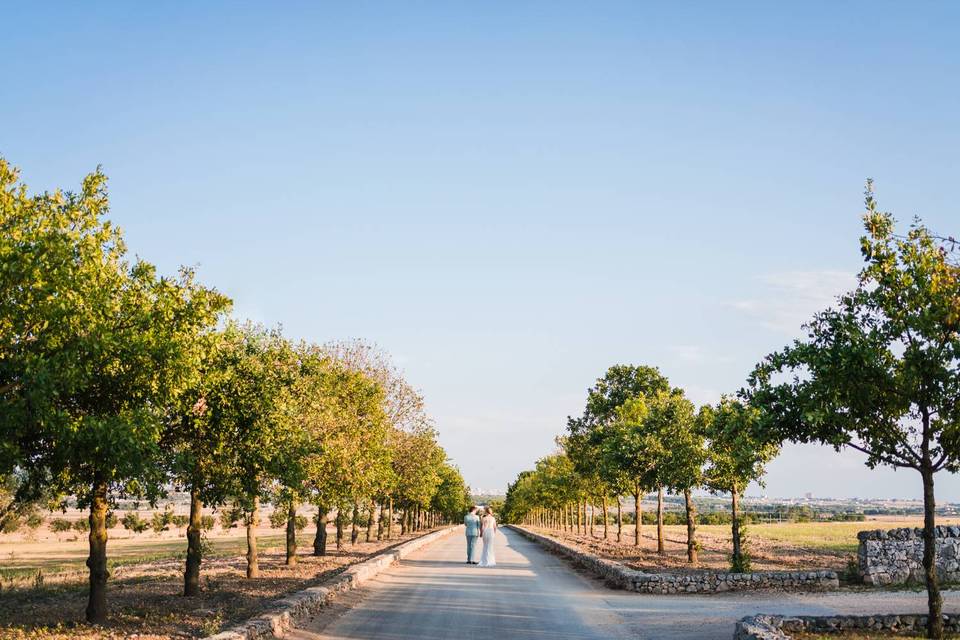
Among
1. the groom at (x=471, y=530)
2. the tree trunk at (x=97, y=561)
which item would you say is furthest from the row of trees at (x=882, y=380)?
the groom at (x=471, y=530)

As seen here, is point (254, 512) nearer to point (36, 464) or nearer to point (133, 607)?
point (133, 607)

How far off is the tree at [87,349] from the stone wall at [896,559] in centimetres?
2136

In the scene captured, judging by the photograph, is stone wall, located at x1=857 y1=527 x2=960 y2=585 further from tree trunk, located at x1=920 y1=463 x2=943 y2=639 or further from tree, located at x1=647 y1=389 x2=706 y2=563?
tree trunk, located at x1=920 y1=463 x2=943 y2=639

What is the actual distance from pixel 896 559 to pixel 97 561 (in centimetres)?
2327

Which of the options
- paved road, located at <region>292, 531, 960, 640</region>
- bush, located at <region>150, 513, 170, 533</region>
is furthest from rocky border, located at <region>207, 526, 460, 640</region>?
bush, located at <region>150, 513, 170, 533</region>

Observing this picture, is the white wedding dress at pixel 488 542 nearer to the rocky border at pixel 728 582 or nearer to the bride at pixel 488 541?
the bride at pixel 488 541

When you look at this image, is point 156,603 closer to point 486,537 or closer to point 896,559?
point 486,537

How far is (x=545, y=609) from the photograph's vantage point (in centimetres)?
1936

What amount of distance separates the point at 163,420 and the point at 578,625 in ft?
33.0

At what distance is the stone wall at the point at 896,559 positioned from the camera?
25517 mm

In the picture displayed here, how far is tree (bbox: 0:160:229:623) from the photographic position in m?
13.2

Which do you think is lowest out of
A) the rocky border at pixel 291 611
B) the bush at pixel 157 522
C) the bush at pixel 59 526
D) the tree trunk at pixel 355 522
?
the bush at pixel 59 526

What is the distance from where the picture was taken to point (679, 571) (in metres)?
29.2

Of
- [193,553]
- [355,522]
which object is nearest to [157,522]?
[193,553]
